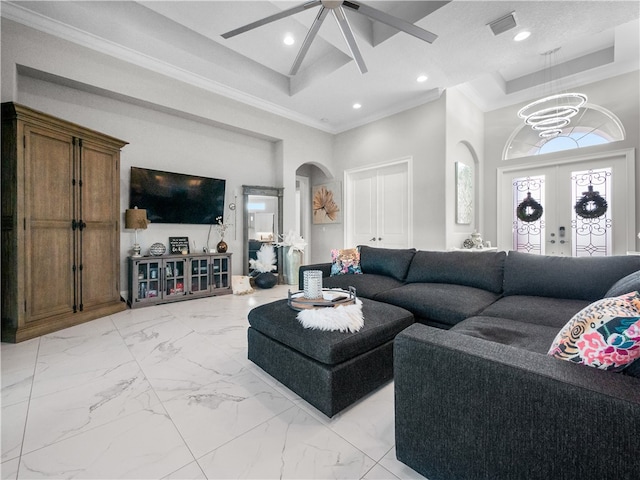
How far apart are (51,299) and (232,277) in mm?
2245

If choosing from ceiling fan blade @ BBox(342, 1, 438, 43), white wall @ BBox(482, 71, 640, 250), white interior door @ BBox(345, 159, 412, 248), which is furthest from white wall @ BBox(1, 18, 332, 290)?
white wall @ BBox(482, 71, 640, 250)

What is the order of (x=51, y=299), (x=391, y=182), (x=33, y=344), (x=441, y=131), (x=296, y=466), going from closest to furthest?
(x=296, y=466) < (x=33, y=344) < (x=51, y=299) < (x=441, y=131) < (x=391, y=182)

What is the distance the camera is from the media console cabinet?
377 cm

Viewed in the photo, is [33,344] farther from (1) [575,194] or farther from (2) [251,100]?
(1) [575,194]

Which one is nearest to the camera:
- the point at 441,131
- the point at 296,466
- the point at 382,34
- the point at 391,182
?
the point at 296,466

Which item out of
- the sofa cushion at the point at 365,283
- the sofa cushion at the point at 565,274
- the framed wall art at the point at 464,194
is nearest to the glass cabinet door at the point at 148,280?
the sofa cushion at the point at 365,283

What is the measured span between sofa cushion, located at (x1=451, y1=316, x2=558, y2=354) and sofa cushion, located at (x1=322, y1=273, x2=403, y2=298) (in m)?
1.10

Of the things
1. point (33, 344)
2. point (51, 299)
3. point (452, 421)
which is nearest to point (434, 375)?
point (452, 421)

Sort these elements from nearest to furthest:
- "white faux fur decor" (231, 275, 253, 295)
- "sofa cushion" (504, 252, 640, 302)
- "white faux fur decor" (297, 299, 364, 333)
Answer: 1. "white faux fur decor" (297, 299, 364, 333)
2. "sofa cushion" (504, 252, 640, 302)
3. "white faux fur decor" (231, 275, 253, 295)

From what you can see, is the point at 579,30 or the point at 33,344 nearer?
the point at 33,344

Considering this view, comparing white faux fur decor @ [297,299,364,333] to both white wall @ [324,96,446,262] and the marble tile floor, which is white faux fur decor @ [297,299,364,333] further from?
white wall @ [324,96,446,262]

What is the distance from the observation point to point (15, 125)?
2541mm

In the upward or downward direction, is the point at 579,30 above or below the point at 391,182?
above

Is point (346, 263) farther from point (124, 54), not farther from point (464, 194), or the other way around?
point (124, 54)
